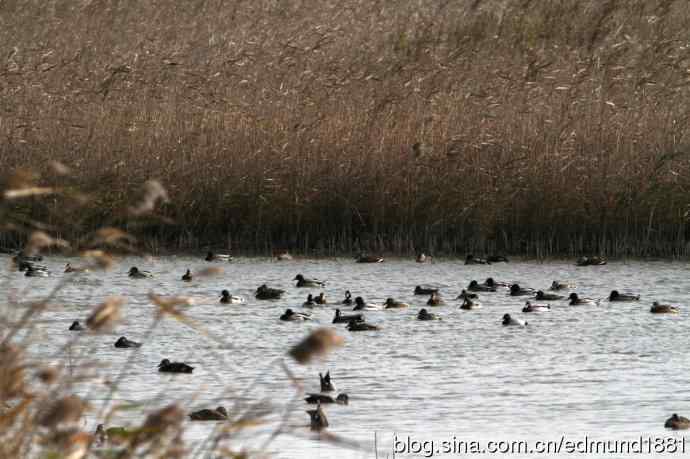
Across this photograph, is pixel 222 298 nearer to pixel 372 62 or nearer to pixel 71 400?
pixel 372 62

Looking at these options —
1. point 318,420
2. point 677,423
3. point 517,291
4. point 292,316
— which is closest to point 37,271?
point 292,316

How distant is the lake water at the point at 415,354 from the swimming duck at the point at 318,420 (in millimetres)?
75

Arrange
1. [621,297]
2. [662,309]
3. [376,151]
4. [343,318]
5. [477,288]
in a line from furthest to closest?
[376,151], [477,288], [621,297], [662,309], [343,318]

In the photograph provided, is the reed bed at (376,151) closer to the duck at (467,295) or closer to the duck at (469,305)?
the duck at (467,295)

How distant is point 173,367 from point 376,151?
596 cm

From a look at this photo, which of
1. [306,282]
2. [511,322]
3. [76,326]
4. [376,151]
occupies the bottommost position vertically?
[76,326]

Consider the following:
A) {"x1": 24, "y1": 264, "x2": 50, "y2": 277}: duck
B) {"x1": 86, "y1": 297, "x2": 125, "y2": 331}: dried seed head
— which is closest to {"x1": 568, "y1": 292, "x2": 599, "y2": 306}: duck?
{"x1": 24, "y1": 264, "x2": 50, "y2": 277}: duck

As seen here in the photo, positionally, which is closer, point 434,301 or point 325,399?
point 325,399

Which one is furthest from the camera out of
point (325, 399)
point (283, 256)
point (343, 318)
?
point (283, 256)

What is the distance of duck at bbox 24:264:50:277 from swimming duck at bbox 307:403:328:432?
18.5ft

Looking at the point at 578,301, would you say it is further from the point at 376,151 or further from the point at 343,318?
the point at 376,151

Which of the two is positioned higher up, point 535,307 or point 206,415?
point 535,307

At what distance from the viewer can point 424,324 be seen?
10.0m

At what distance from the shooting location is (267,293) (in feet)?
36.3
